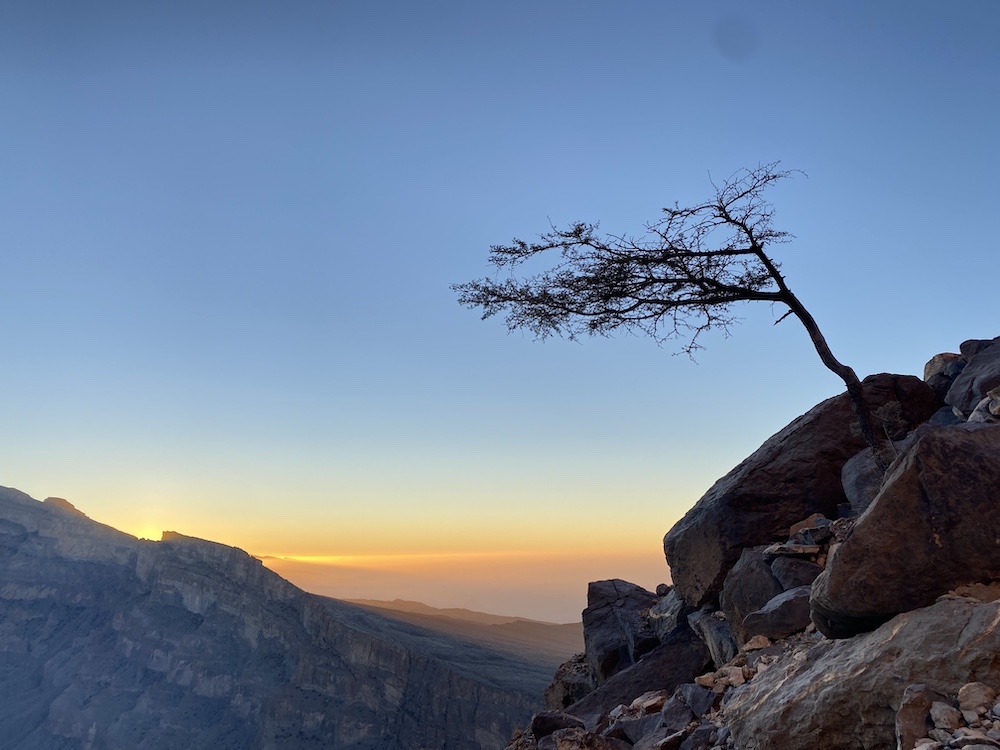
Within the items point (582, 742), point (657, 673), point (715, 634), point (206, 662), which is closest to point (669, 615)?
point (657, 673)

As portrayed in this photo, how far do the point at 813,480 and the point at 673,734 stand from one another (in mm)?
7362

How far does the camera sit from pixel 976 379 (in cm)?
1177

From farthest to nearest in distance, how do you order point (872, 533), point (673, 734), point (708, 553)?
point (708, 553) < point (673, 734) < point (872, 533)

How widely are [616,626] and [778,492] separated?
5986mm

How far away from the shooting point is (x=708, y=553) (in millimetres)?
12711

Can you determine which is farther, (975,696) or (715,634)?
(715,634)

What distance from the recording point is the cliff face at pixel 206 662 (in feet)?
410

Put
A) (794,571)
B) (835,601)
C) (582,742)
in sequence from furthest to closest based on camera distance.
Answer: (794,571) → (582,742) → (835,601)

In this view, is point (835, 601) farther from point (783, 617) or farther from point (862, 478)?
point (862, 478)

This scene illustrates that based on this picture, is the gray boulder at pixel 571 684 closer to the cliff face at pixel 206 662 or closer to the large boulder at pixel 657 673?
the large boulder at pixel 657 673

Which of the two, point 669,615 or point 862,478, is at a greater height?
point 862,478

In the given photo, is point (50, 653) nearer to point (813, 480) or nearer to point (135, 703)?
point (135, 703)

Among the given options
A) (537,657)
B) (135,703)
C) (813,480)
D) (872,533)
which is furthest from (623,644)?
(537,657)

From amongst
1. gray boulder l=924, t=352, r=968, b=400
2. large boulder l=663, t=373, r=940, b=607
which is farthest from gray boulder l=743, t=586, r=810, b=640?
gray boulder l=924, t=352, r=968, b=400
